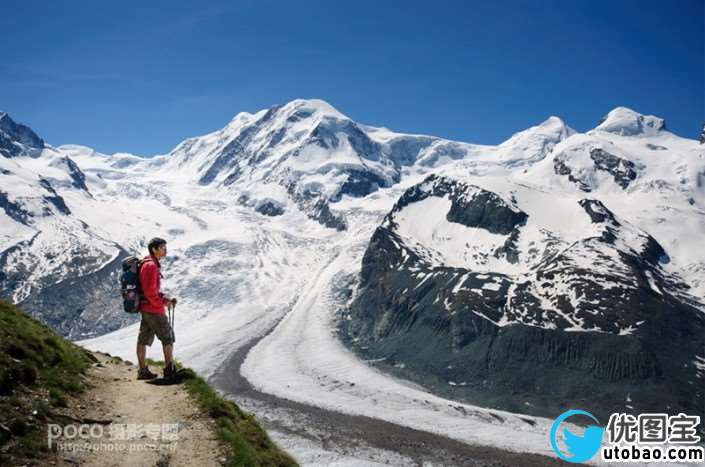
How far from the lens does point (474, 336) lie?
151m

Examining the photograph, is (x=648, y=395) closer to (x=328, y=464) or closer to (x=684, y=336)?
(x=684, y=336)

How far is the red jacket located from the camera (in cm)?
1870

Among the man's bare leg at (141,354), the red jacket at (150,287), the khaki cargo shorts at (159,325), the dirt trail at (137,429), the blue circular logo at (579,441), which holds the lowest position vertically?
the blue circular logo at (579,441)

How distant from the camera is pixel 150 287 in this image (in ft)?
61.6

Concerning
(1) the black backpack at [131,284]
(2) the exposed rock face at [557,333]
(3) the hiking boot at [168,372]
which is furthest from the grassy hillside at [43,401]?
(2) the exposed rock face at [557,333]

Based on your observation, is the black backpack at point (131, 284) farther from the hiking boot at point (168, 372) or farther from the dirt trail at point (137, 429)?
the dirt trail at point (137, 429)

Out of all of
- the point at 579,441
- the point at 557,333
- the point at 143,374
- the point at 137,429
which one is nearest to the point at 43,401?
the point at 137,429

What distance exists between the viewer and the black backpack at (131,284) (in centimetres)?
1847

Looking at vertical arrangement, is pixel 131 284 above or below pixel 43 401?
above

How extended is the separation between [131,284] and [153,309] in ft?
3.72

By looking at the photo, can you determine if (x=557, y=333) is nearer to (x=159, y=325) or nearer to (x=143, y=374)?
(x=143, y=374)

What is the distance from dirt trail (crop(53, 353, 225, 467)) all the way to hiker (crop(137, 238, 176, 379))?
3.72 feet

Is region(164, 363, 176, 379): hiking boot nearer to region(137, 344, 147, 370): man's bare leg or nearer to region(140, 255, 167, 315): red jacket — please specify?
region(137, 344, 147, 370): man's bare leg

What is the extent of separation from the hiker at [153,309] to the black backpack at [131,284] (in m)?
0.14
